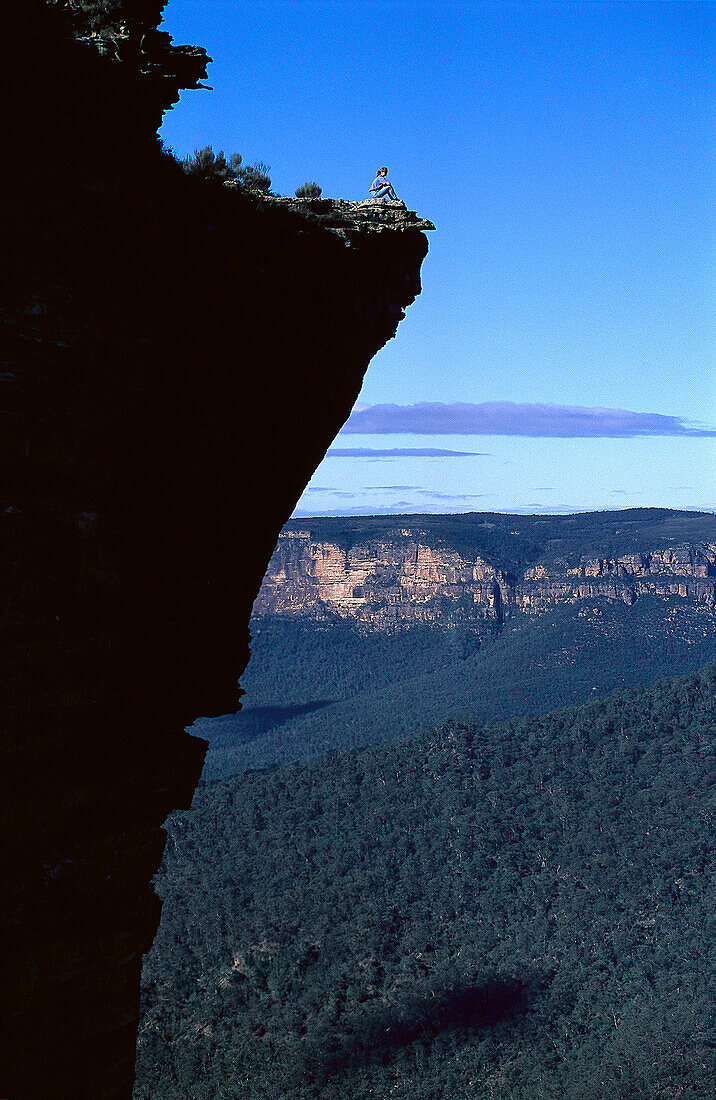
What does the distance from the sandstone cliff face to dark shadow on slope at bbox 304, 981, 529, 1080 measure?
90670 mm

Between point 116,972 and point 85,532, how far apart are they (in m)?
4.40

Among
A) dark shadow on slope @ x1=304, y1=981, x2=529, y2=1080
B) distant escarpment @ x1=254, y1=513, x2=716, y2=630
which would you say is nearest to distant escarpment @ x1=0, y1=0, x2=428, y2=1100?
dark shadow on slope @ x1=304, y1=981, x2=529, y2=1080

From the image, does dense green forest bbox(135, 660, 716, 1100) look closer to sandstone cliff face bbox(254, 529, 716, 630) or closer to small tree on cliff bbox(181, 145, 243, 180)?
small tree on cliff bbox(181, 145, 243, 180)

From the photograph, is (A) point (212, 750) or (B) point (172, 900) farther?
(A) point (212, 750)

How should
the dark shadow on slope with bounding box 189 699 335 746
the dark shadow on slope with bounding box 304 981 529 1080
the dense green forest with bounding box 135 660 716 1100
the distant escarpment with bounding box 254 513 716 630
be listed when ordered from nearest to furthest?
the dense green forest with bounding box 135 660 716 1100, the dark shadow on slope with bounding box 304 981 529 1080, the dark shadow on slope with bounding box 189 699 335 746, the distant escarpment with bounding box 254 513 716 630

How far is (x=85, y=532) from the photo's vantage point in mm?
9625

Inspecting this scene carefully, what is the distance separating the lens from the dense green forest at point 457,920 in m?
49.3

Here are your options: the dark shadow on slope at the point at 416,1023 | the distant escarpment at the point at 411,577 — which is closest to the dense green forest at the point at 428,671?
the distant escarpment at the point at 411,577

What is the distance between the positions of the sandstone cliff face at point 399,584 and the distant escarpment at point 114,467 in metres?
135

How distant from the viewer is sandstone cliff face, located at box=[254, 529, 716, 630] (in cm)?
15208

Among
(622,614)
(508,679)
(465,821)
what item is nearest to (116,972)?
(465,821)

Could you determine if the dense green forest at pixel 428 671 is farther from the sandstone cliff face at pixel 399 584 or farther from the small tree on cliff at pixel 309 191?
the small tree on cliff at pixel 309 191

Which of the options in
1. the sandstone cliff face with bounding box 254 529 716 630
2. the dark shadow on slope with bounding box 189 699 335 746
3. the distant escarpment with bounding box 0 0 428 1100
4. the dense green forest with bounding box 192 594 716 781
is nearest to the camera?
the distant escarpment with bounding box 0 0 428 1100

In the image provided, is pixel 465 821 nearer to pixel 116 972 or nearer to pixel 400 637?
pixel 116 972
